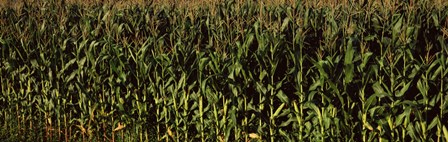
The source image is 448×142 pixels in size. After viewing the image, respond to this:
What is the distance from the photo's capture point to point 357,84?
5.98 m

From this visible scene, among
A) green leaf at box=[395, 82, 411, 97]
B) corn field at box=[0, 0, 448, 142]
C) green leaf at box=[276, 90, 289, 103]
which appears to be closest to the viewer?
green leaf at box=[395, 82, 411, 97]

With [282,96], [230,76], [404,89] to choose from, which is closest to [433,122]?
[404,89]

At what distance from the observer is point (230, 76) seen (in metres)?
6.56

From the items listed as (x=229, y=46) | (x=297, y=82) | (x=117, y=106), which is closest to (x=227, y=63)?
(x=229, y=46)

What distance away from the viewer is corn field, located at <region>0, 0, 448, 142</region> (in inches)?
231

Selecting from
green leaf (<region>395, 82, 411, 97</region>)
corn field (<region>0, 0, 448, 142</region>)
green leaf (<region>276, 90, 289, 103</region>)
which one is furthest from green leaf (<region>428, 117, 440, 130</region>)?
green leaf (<region>276, 90, 289, 103</region>)

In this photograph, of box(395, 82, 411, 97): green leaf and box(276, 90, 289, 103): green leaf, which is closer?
box(395, 82, 411, 97): green leaf

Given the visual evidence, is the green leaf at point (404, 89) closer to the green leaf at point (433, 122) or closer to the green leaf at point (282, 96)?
the green leaf at point (433, 122)

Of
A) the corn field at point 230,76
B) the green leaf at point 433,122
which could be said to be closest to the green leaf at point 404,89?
the corn field at point 230,76

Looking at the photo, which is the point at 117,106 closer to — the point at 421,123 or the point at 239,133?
the point at 239,133

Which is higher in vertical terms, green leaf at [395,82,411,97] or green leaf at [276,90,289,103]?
green leaf at [395,82,411,97]

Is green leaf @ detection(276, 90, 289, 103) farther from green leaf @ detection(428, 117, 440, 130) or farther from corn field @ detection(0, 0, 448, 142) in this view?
green leaf @ detection(428, 117, 440, 130)

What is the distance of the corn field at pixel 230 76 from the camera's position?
5879mm

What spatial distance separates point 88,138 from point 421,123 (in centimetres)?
466
